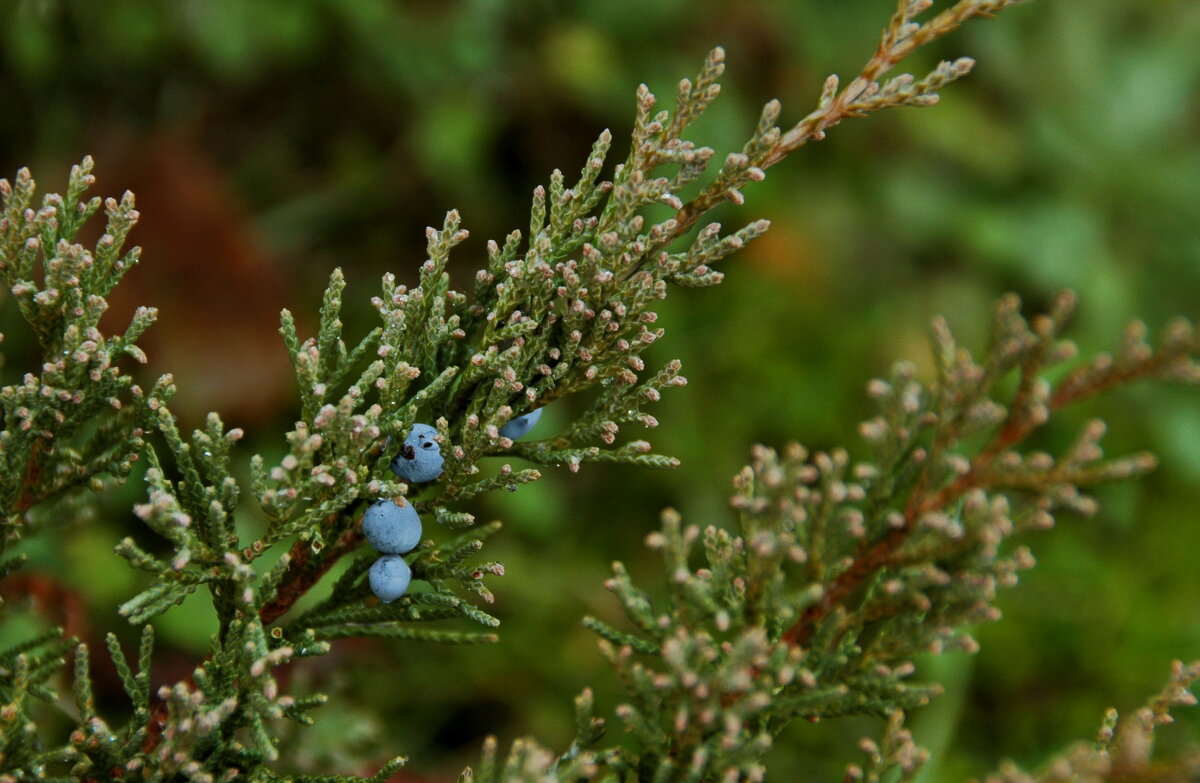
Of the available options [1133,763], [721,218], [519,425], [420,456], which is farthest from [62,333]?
[721,218]

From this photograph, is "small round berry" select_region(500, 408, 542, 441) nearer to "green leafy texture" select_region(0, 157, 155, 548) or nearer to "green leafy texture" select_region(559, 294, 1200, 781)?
"green leafy texture" select_region(559, 294, 1200, 781)

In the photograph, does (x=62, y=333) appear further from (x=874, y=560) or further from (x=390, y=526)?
(x=874, y=560)

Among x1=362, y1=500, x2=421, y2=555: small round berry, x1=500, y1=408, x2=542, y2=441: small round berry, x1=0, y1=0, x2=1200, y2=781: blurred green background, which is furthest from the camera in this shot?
x1=0, y1=0, x2=1200, y2=781: blurred green background

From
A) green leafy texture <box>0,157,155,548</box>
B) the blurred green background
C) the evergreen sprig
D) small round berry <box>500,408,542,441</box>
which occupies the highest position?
the blurred green background

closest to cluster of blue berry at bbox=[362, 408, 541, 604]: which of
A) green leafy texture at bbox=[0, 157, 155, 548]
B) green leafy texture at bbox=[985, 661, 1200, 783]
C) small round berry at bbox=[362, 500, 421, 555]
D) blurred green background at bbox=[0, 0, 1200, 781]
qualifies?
small round berry at bbox=[362, 500, 421, 555]

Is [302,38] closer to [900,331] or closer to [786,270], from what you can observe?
[786,270]

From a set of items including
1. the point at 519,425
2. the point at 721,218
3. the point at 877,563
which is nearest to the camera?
the point at 877,563

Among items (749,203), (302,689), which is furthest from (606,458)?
(749,203)
